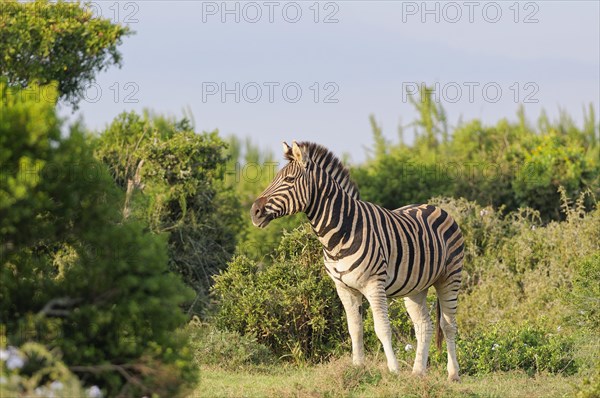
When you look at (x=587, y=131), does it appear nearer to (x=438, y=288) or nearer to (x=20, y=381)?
(x=438, y=288)

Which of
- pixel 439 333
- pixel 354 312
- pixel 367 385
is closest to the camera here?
pixel 367 385

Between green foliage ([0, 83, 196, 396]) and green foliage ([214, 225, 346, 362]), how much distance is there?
19.3ft

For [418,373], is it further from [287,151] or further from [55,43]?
[55,43]

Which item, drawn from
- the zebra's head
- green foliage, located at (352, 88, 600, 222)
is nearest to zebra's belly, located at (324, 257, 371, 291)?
the zebra's head

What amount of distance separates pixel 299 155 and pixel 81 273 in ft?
12.7

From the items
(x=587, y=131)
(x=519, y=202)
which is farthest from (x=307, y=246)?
(x=587, y=131)

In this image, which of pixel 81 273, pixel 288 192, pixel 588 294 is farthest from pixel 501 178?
pixel 81 273

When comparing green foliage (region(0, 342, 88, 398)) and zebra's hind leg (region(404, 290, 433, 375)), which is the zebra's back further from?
green foliage (region(0, 342, 88, 398))

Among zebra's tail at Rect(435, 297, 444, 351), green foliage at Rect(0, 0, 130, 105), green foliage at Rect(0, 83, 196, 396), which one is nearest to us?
green foliage at Rect(0, 83, 196, 396)

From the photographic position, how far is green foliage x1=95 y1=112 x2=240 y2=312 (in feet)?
59.9

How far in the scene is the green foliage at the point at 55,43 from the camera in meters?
17.1

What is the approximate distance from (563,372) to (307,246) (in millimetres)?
4163

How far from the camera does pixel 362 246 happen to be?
35.2 ft

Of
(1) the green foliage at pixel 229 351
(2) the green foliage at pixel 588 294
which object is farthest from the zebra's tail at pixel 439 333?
(1) the green foliage at pixel 229 351
